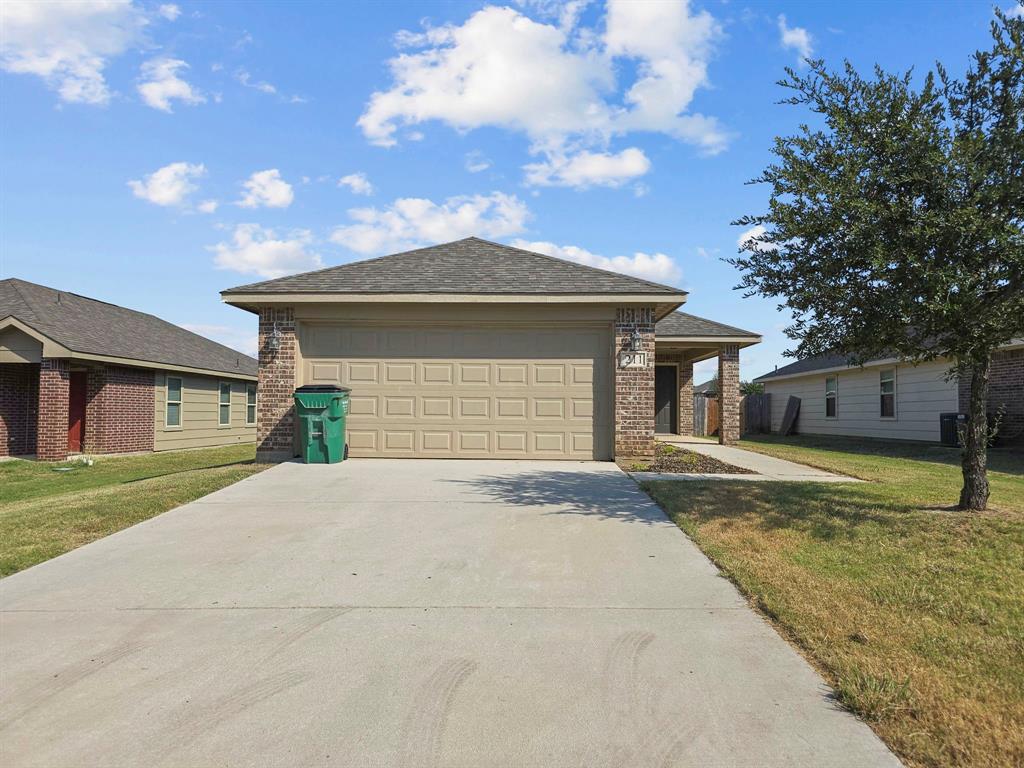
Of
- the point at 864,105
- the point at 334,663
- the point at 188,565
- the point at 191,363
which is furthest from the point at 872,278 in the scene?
the point at 191,363

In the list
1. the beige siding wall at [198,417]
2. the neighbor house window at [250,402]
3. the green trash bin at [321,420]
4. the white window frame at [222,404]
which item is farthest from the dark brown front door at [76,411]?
the green trash bin at [321,420]

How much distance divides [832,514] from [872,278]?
8.19ft

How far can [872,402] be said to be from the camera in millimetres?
20484

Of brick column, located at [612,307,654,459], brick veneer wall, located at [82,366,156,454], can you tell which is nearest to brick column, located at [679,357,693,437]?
brick column, located at [612,307,654,459]

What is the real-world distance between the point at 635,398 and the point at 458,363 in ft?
10.4

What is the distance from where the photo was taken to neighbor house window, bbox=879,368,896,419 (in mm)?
19219

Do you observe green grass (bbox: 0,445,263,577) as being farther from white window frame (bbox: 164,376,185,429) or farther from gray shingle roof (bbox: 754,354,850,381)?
gray shingle roof (bbox: 754,354,850,381)

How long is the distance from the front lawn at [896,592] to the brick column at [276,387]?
6455 millimetres

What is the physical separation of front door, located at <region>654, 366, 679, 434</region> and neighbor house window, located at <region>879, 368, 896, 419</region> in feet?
20.7

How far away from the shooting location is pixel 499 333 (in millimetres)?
11273

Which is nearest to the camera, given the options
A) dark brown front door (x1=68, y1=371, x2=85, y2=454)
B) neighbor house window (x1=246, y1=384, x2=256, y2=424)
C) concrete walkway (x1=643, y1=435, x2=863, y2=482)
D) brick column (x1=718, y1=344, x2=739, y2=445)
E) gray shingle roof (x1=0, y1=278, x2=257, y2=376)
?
concrete walkway (x1=643, y1=435, x2=863, y2=482)

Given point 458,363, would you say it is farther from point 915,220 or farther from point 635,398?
point 915,220

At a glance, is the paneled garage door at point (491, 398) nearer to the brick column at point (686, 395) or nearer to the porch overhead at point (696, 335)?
the porch overhead at point (696, 335)

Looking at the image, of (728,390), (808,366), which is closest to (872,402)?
(808,366)
